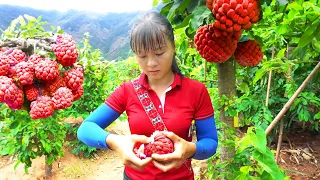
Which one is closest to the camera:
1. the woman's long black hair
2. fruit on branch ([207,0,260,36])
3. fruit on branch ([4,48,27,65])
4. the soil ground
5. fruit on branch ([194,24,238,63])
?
fruit on branch ([207,0,260,36])

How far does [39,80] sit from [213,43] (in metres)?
0.62

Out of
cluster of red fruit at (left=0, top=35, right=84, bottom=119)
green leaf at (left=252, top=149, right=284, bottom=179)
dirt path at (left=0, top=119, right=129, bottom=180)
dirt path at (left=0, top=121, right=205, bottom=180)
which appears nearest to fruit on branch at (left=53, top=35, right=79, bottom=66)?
cluster of red fruit at (left=0, top=35, right=84, bottom=119)

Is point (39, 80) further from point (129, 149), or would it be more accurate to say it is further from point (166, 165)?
point (166, 165)

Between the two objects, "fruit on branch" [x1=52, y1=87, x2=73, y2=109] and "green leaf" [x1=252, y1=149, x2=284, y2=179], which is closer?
"green leaf" [x1=252, y1=149, x2=284, y2=179]

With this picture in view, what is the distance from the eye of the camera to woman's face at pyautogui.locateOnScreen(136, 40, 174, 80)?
993mm

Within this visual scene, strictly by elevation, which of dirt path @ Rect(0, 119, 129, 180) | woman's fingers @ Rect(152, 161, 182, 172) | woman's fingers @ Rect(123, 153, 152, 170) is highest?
woman's fingers @ Rect(123, 153, 152, 170)

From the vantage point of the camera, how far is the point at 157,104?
1.10 metres

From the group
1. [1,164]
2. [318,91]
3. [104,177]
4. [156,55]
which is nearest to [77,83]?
[156,55]

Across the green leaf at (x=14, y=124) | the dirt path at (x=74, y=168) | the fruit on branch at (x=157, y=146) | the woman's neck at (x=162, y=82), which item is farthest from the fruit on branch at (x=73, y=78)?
the dirt path at (x=74, y=168)

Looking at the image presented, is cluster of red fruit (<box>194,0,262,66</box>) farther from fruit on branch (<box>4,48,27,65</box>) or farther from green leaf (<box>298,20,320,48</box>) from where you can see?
fruit on branch (<box>4,48,27,65</box>)

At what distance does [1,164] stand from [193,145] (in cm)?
349

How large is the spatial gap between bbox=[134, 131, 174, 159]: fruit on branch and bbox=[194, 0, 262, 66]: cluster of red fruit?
26 centimetres

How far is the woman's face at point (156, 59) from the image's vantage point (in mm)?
993

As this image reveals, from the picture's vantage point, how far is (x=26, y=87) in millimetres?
1088
